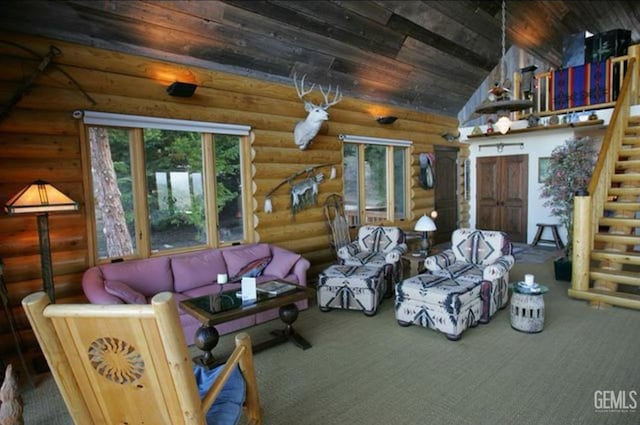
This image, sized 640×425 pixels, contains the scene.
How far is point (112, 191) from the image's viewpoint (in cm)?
367

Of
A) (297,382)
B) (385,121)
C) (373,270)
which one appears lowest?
(297,382)

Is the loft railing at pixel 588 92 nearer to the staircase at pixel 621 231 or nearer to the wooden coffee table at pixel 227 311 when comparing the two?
the staircase at pixel 621 231

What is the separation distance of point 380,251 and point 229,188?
6.86ft

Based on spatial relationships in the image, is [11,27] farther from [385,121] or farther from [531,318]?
[531,318]

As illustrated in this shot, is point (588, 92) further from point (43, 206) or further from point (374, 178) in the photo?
point (43, 206)

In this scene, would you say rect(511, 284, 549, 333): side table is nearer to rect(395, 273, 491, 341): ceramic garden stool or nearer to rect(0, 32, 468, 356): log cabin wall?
rect(395, 273, 491, 341): ceramic garden stool

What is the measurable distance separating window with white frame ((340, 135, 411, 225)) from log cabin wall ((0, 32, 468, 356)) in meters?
1.04

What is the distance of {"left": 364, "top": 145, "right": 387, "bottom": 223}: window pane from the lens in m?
6.19

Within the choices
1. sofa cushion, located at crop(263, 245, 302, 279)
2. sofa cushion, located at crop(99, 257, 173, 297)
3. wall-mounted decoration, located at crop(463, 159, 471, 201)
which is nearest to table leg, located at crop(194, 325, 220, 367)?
sofa cushion, located at crop(99, 257, 173, 297)

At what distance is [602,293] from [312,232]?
11.5 feet

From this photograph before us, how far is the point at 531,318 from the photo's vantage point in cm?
342

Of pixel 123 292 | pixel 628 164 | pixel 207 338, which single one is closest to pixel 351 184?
pixel 207 338

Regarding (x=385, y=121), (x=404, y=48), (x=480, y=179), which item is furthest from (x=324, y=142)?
(x=480, y=179)

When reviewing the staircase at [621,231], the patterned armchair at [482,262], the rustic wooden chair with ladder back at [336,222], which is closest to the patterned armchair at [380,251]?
the rustic wooden chair with ladder back at [336,222]
